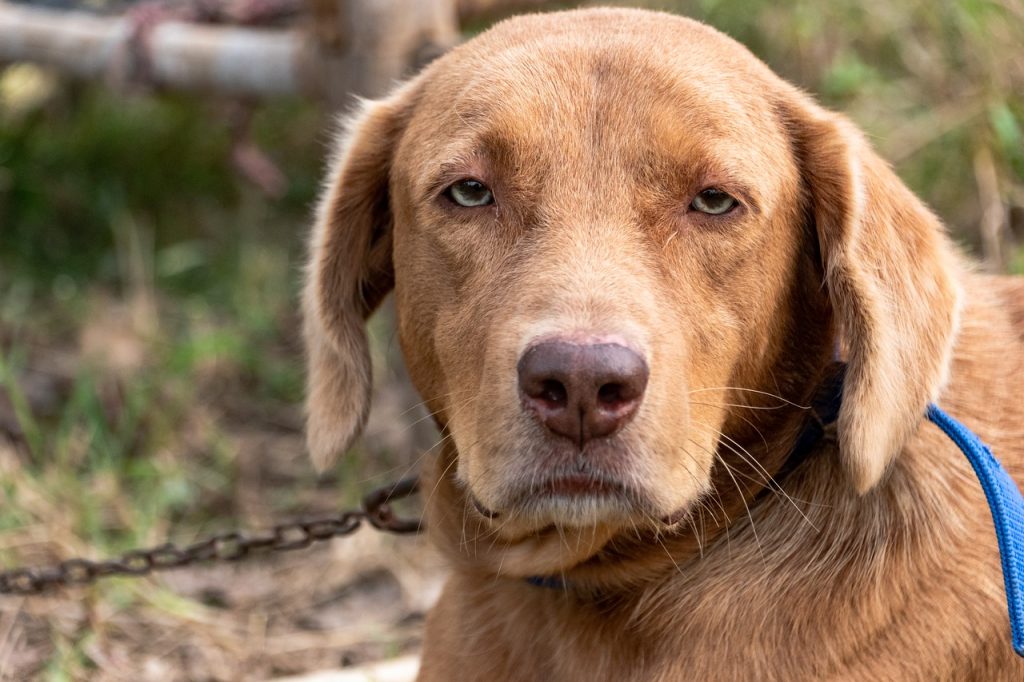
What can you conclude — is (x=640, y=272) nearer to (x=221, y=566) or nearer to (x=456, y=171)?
(x=456, y=171)

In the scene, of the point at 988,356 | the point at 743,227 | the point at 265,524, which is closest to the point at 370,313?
the point at 743,227

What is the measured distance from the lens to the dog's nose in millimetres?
A: 2166

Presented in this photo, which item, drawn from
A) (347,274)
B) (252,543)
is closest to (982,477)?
(347,274)

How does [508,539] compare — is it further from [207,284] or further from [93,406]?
[207,284]

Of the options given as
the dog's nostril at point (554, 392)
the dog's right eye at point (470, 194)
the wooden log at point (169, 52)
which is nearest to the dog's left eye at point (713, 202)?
the dog's right eye at point (470, 194)

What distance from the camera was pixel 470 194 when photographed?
8.96ft

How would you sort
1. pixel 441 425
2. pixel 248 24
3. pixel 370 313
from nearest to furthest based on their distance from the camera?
pixel 441 425 → pixel 370 313 → pixel 248 24

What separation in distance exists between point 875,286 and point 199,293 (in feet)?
15.7

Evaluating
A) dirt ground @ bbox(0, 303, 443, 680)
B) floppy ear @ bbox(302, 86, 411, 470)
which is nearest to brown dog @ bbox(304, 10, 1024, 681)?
floppy ear @ bbox(302, 86, 411, 470)

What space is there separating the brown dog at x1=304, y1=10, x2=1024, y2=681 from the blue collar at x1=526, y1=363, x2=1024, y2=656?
35mm

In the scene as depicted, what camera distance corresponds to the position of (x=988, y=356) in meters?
2.74

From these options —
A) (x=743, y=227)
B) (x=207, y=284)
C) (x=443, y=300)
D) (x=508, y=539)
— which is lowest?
(x=207, y=284)

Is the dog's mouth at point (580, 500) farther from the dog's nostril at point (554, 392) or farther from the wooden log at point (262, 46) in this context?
the wooden log at point (262, 46)

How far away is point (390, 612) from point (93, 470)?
55.6 inches
